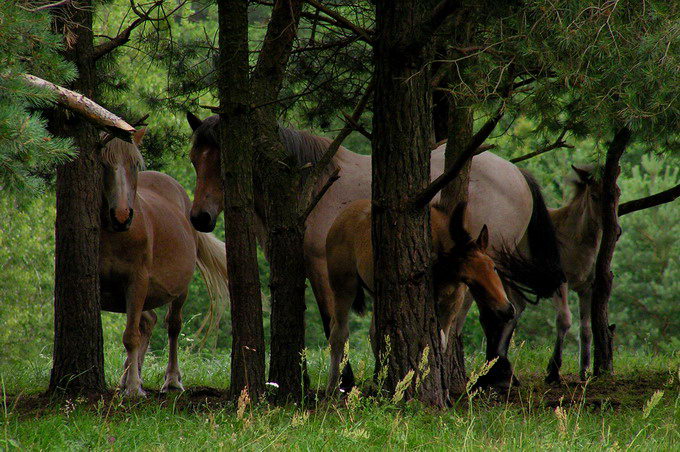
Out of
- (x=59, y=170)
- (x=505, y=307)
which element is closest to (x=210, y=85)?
(x=59, y=170)

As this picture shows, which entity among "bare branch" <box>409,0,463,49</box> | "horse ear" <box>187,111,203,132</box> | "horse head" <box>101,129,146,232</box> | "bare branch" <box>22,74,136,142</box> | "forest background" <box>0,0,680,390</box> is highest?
"bare branch" <box>409,0,463,49</box>

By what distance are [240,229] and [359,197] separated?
2826mm

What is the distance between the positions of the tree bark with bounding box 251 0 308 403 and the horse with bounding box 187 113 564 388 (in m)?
0.57

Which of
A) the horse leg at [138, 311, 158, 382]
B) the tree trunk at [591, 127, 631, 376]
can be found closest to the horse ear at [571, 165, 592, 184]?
the tree trunk at [591, 127, 631, 376]

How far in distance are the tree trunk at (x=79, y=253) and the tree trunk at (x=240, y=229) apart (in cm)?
148

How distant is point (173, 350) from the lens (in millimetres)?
8961

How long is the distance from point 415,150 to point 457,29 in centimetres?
173

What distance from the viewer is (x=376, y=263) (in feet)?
18.3

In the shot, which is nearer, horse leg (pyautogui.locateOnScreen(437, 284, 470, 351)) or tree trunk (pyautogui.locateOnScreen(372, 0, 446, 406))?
tree trunk (pyautogui.locateOnScreen(372, 0, 446, 406))

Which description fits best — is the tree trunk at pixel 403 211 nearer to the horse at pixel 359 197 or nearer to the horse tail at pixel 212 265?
the horse at pixel 359 197

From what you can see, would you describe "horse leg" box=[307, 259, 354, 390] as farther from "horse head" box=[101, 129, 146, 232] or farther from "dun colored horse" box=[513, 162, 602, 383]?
"dun colored horse" box=[513, 162, 602, 383]

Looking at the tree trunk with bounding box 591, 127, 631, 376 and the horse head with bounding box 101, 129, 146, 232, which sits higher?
the horse head with bounding box 101, 129, 146, 232

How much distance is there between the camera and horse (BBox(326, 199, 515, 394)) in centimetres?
595

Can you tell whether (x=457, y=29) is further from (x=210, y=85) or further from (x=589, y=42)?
(x=210, y=85)
